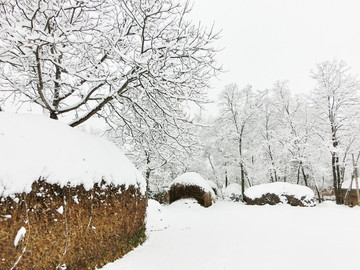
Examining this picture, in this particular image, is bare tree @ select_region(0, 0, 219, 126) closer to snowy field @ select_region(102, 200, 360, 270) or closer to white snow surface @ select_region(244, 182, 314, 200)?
snowy field @ select_region(102, 200, 360, 270)

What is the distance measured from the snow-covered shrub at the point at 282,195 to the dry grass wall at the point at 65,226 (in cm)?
1378

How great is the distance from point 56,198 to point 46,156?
2.27 feet

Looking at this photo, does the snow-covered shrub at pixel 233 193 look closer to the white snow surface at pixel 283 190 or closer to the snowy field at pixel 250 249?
the white snow surface at pixel 283 190

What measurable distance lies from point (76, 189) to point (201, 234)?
529cm

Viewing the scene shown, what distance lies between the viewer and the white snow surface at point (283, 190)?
16.1 meters

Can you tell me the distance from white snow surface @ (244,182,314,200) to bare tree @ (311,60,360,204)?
4.22 meters

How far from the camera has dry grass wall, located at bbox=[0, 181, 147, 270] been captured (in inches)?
122

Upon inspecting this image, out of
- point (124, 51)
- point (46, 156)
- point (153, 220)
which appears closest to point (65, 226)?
point (46, 156)

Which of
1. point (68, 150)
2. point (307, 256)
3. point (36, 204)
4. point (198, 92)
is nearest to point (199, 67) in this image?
point (198, 92)

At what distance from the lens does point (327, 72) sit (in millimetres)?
19906

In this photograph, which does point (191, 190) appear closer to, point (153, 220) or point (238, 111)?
point (153, 220)

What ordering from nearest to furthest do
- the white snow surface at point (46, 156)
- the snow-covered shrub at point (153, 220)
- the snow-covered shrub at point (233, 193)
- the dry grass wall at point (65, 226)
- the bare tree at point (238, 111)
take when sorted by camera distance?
the dry grass wall at point (65, 226) < the white snow surface at point (46, 156) < the snow-covered shrub at point (153, 220) < the bare tree at point (238, 111) < the snow-covered shrub at point (233, 193)

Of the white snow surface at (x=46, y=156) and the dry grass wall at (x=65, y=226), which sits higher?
the white snow surface at (x=46, y=156)

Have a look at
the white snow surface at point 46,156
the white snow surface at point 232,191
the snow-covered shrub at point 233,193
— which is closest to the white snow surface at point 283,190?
the snow-covered shrub at point 233,193
